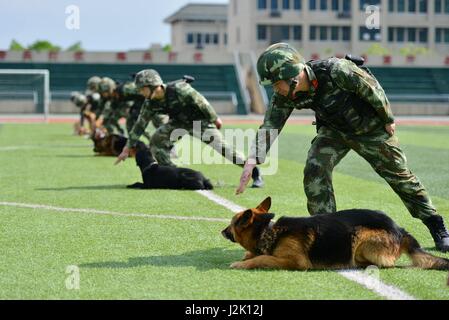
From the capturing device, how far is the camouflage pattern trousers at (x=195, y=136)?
1327 centimetres

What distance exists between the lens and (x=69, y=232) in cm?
880

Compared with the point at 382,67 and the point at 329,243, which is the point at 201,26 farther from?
the point at 329,243

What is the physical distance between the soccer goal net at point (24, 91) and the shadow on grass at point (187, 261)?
1339 inches

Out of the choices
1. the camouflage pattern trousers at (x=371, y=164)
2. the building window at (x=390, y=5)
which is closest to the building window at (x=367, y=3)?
the building window at (x=390, y=5)

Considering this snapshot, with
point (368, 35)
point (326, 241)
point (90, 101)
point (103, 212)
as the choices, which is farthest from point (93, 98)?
point (368, 35)

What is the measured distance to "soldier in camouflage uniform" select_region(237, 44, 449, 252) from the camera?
700 centimetres

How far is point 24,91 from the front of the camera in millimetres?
44781

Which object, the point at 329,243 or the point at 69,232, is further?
the point at 69,232

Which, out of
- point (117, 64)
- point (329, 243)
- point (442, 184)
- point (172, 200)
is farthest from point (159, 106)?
point (117, 64)

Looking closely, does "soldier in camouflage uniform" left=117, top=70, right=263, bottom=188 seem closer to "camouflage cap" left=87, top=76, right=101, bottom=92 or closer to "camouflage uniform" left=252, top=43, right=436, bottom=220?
"camouflage uniform" left=252, top=43, right=436, bottom=220

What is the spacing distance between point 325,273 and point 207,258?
→ 3.71ft

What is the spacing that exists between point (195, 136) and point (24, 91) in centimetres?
3283

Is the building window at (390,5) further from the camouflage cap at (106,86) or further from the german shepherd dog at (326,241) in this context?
the german shepherd dog at (326,241)

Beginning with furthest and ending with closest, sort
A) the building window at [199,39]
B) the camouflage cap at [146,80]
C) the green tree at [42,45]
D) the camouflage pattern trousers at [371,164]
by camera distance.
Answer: the green tree at [42,45] → the building window at [199,39] → the camouflage cap at [146,80] → the camouflage pattern trousers at [371,164]
